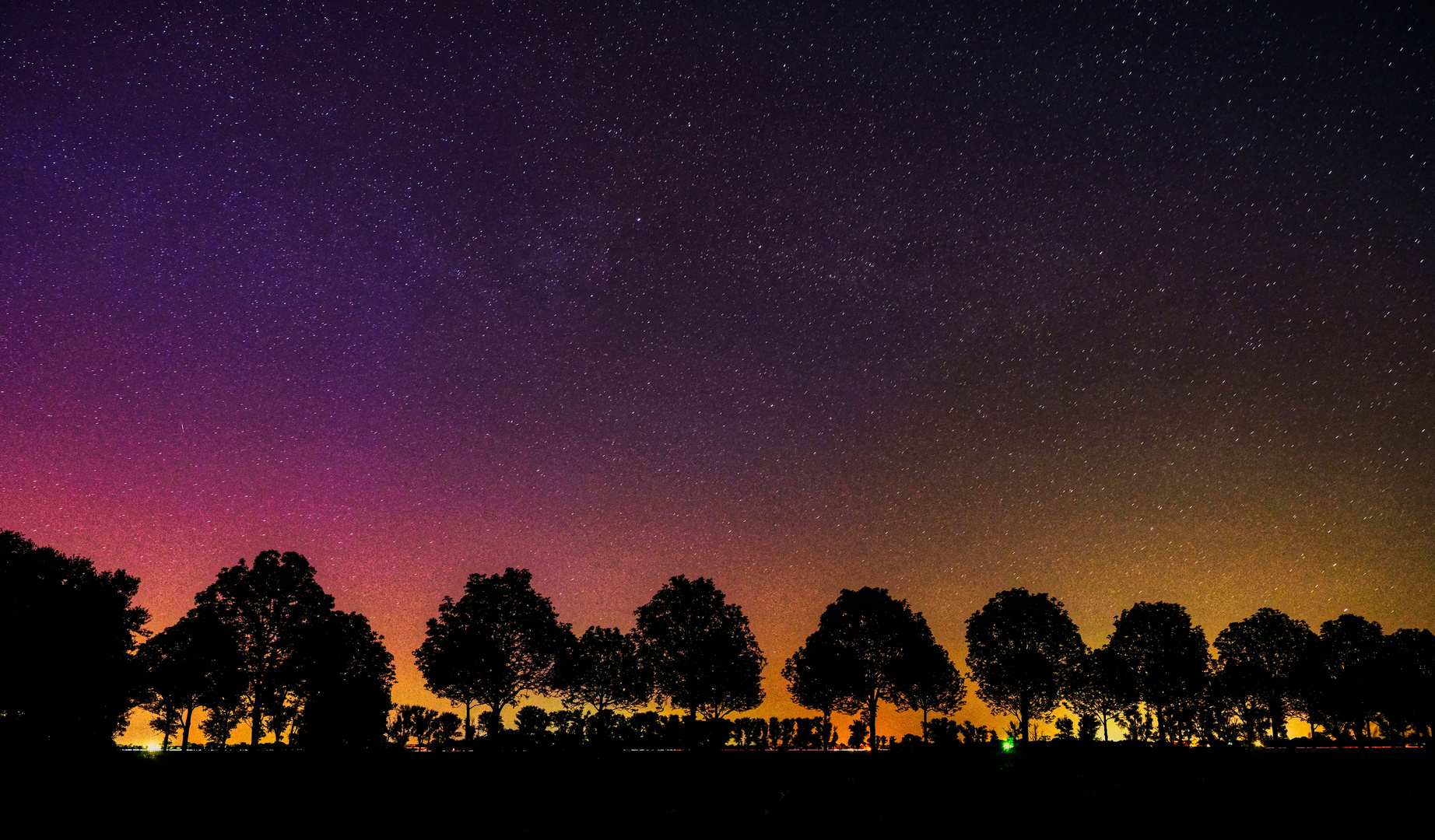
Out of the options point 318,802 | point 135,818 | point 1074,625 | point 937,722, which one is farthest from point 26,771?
point 1074,625

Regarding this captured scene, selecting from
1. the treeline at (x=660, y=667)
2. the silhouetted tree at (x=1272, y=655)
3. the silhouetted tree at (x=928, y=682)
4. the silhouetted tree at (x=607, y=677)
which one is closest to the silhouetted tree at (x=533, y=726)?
the treeline at (x=660, y=667)

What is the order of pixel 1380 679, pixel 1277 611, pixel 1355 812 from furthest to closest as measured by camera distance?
pixel 1277 611 → pixel 1380 679 → pixel 1355 812

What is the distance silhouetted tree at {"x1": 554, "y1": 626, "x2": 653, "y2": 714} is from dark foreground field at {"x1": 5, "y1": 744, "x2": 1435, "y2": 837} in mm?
41796

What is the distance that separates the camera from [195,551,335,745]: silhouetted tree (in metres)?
62.6

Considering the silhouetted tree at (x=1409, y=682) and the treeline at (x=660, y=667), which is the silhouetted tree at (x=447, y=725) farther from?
the silhouetted tree at (x=1409, y=682)

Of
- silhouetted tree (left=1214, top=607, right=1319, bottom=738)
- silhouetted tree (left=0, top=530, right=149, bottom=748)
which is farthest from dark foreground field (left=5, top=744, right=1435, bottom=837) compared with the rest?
silhouetted tree (left=1214, top=607, right=1319, bottom=738)

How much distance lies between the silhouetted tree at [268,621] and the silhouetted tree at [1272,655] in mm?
94712

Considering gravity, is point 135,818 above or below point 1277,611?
below

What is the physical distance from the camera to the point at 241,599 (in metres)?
64.1

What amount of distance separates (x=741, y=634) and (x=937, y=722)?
20477mm

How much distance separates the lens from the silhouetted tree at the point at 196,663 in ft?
201

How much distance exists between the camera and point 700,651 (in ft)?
242

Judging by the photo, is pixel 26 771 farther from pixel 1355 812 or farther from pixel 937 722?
pixel 937 722

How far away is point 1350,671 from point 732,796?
286 ft
